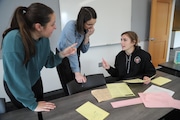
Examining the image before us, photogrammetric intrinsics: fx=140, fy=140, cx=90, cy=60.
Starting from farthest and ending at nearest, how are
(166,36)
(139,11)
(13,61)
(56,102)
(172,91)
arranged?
(166,36) → (139,11) → (172,91) → (56,102) → (13,61)

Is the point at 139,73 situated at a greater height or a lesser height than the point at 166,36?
lesser

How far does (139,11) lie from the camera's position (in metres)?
3.46

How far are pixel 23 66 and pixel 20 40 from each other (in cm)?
16

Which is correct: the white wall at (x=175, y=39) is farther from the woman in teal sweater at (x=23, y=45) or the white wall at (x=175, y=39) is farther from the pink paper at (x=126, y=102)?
the woman in teal sweater at (x=23, y=45)

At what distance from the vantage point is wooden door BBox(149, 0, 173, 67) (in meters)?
3.43

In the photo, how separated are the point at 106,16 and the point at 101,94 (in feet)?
7.03

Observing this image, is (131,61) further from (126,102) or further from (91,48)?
(91,48)

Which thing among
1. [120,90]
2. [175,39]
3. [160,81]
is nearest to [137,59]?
[160,81]

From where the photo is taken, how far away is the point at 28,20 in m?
0.87

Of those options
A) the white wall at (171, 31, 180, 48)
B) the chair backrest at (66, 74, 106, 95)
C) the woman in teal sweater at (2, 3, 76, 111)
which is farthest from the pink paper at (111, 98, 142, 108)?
the white wall at (171, 31, 180, 48)

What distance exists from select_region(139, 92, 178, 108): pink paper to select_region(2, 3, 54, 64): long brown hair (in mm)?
929

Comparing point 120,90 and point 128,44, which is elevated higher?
point 128,44

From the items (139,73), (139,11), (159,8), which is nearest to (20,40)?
(139,73)

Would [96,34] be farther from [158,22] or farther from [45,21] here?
[45,21]
